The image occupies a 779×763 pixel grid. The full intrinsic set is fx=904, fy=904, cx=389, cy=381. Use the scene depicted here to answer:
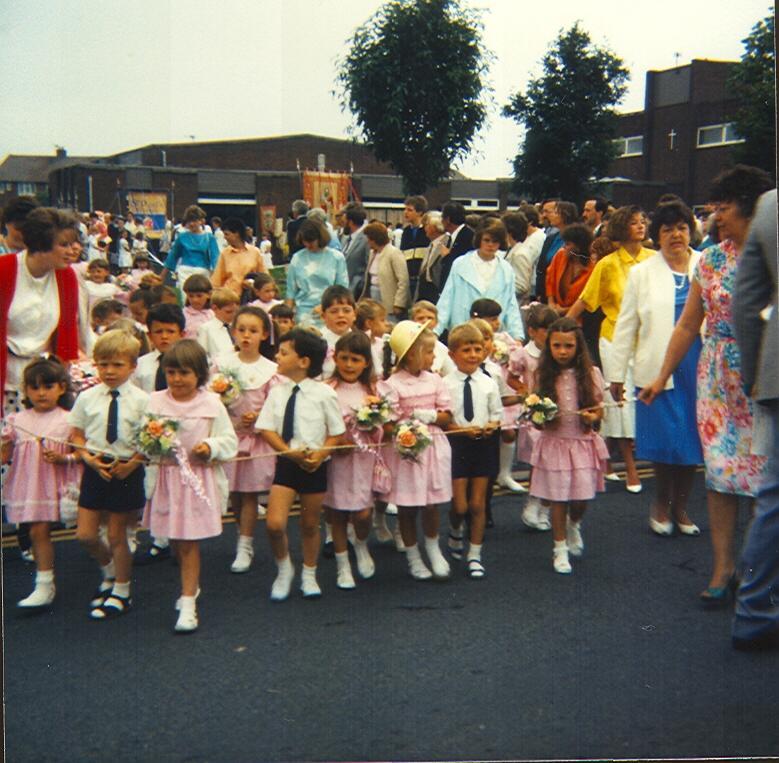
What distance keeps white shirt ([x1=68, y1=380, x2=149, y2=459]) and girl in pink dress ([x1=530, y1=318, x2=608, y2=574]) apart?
94.3 inches

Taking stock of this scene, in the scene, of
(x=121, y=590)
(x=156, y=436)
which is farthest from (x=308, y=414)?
(x=121, y=590)

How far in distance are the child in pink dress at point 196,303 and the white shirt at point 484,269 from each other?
89.6 inches

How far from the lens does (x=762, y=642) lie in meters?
4.14

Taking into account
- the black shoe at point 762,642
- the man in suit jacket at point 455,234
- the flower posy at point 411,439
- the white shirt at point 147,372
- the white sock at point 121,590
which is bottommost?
the white sock at point 121,590

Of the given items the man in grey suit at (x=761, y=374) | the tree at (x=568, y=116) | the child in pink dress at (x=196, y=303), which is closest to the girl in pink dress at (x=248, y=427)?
the child in pink dress at (x=196, y=303)

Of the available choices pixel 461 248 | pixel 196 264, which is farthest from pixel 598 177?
pixel 196 264

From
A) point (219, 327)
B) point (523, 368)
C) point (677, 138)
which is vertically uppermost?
point (677, 138)

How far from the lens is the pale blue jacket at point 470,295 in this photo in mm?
7727

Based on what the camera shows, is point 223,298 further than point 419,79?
Yes

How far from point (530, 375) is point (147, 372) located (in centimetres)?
273

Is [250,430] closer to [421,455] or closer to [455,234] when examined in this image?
[421,455]

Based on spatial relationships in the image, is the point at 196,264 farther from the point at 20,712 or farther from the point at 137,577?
the point at 20,712

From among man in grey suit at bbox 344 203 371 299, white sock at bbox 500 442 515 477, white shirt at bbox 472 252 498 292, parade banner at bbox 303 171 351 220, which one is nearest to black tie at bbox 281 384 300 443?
white sock at bbox 500 442 515 477

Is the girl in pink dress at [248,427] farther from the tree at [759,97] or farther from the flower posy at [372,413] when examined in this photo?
the tree at [759,97]
